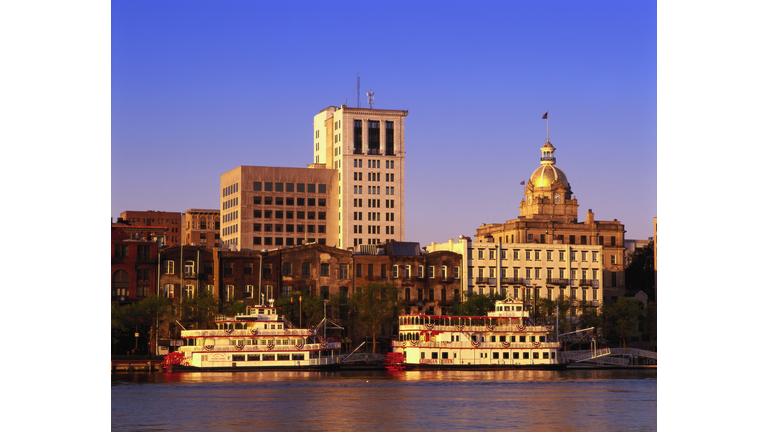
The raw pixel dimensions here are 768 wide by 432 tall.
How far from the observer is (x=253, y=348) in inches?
2480

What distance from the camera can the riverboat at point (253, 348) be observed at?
6188 centimetres

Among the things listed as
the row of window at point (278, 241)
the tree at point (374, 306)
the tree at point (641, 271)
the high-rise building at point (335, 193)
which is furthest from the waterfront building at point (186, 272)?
the tree at point (641, 271)

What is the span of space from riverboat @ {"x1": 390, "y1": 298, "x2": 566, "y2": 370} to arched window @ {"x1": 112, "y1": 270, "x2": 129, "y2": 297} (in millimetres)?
19229

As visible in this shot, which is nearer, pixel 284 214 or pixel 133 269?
pixel 133 269

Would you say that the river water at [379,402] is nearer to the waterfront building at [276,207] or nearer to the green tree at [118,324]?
the green tree at [118,324]

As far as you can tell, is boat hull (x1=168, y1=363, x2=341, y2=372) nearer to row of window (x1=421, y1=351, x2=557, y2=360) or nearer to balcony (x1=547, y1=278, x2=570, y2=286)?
row of window (x1=421, y1=351, x2=557, y2=360)

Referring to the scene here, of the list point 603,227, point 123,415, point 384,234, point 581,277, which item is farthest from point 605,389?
point 384,234

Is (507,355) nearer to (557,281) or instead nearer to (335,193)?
(557,281)

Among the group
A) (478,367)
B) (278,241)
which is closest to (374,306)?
(478,367)

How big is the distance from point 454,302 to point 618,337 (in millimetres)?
13392

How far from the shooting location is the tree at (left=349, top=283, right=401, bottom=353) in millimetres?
73250

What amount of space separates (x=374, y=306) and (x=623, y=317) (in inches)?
773

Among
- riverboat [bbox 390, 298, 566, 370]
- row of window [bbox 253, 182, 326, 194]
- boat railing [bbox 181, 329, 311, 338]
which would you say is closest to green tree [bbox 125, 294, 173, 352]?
boat railing [bbox 181, 329, 311, 338]
